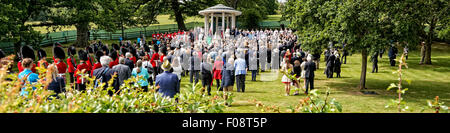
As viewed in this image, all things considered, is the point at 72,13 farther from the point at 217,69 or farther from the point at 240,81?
the point at 217,69

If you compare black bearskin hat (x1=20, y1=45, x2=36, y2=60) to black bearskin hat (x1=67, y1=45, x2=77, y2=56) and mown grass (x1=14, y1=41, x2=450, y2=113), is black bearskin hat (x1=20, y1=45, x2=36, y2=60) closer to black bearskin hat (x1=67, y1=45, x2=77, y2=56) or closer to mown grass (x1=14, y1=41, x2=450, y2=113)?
black bearskin hat (x1=67, y1=45, x2=77, y2=56)

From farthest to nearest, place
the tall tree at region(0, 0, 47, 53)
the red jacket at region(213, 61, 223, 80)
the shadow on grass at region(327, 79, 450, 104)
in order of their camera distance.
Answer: the tall tree at region(0, 0, 47, 53) → the shadow on grass at region(327, 79, 450, 104) → the red jacket at region(213, 61, 223, 80)

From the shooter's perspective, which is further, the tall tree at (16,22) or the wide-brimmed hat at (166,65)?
the tall tree at (16,22)

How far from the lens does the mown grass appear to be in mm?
12070

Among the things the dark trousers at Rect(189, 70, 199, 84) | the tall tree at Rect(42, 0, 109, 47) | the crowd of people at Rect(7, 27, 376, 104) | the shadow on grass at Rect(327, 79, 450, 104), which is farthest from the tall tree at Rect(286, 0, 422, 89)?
the tall tree at Rect(42, 0, 109, 47)

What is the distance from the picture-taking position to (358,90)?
625 inches

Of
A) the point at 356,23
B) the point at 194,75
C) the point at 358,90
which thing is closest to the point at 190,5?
the point at 194,75

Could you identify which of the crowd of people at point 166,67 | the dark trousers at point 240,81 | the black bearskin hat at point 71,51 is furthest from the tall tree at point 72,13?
the dark trousers at point 240,81

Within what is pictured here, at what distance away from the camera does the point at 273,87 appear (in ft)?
51.9

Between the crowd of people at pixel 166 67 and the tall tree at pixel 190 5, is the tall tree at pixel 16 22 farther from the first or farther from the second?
the tall tree at pixel 190 5

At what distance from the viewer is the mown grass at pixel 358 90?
1207 cm
